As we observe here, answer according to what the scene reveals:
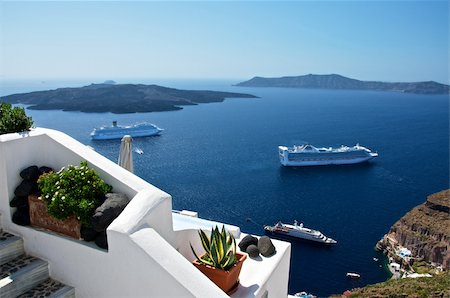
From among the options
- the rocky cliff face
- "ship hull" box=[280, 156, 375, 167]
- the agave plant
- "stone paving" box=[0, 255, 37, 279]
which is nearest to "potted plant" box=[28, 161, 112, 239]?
"stone paving" box=[0, 255, 37, 279]

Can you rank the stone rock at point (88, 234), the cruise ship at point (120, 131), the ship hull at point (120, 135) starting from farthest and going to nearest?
the cruise ship at point (120, 131) → the ship hull at point (120, 135) → the stone rock at point (88, 234)

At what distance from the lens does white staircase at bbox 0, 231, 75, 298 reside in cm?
295

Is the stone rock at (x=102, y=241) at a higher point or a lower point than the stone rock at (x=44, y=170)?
lower

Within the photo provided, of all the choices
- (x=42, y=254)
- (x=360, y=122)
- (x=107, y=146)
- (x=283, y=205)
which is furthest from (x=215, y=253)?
(x=360, y=122)

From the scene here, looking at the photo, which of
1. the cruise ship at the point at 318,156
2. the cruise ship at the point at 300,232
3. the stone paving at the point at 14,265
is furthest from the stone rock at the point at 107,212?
the cruise ship at the point at 318,156

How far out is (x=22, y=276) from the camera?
302cm

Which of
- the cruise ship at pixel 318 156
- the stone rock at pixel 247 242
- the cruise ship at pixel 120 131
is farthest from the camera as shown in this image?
the cruise ship at pixel 120 131

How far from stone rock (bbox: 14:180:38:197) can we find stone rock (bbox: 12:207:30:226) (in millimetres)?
165

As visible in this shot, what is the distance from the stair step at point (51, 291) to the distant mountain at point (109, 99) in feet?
279

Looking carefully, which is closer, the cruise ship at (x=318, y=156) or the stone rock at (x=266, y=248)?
the stone rock at (x=266, y=248)

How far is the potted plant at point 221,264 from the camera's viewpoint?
3246mm

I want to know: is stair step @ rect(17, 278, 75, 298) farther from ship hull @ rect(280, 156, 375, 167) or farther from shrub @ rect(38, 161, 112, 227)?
ship hull @ rect(280, 156, 375, 167)

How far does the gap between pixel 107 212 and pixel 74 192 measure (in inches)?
16.0

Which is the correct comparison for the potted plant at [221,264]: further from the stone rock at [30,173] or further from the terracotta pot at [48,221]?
the stone rock at [30,173]
